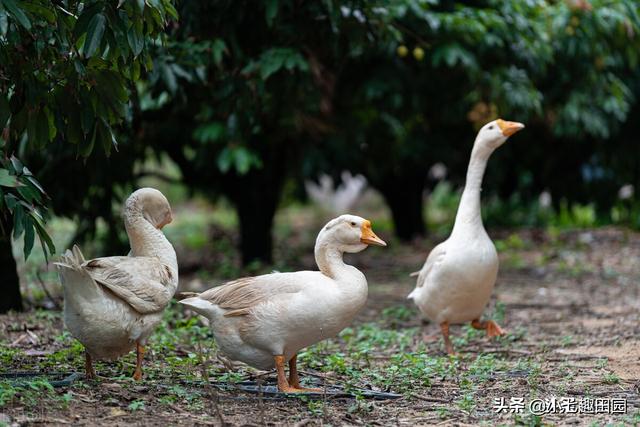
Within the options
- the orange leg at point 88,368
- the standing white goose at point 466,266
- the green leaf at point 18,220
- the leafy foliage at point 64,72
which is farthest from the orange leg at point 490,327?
the green leaf at point 18,220

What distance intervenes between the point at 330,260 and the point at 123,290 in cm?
110

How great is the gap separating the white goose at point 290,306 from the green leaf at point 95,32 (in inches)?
61.7

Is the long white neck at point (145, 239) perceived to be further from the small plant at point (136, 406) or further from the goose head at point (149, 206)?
the small plant at point (136, 406)

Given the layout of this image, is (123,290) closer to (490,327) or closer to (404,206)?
(490,327)

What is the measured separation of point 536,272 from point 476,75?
2.61 metres

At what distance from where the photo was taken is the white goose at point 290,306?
4762mm

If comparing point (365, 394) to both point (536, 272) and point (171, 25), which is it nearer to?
point (171, 25)

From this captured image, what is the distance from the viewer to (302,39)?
7555 mm

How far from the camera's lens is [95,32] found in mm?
4062

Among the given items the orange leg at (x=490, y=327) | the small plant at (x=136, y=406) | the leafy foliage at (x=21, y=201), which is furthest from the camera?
the orange leg at (x=490, y=327)

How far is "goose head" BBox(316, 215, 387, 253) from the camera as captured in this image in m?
5.00

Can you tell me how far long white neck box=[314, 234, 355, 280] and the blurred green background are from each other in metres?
1.25

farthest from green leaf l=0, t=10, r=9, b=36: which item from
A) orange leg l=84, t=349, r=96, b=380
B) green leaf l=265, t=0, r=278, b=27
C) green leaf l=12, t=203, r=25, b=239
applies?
green leaf l=265, t=0, r=278, b=27

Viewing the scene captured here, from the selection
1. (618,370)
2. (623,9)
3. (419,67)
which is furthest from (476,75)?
(618,370)
